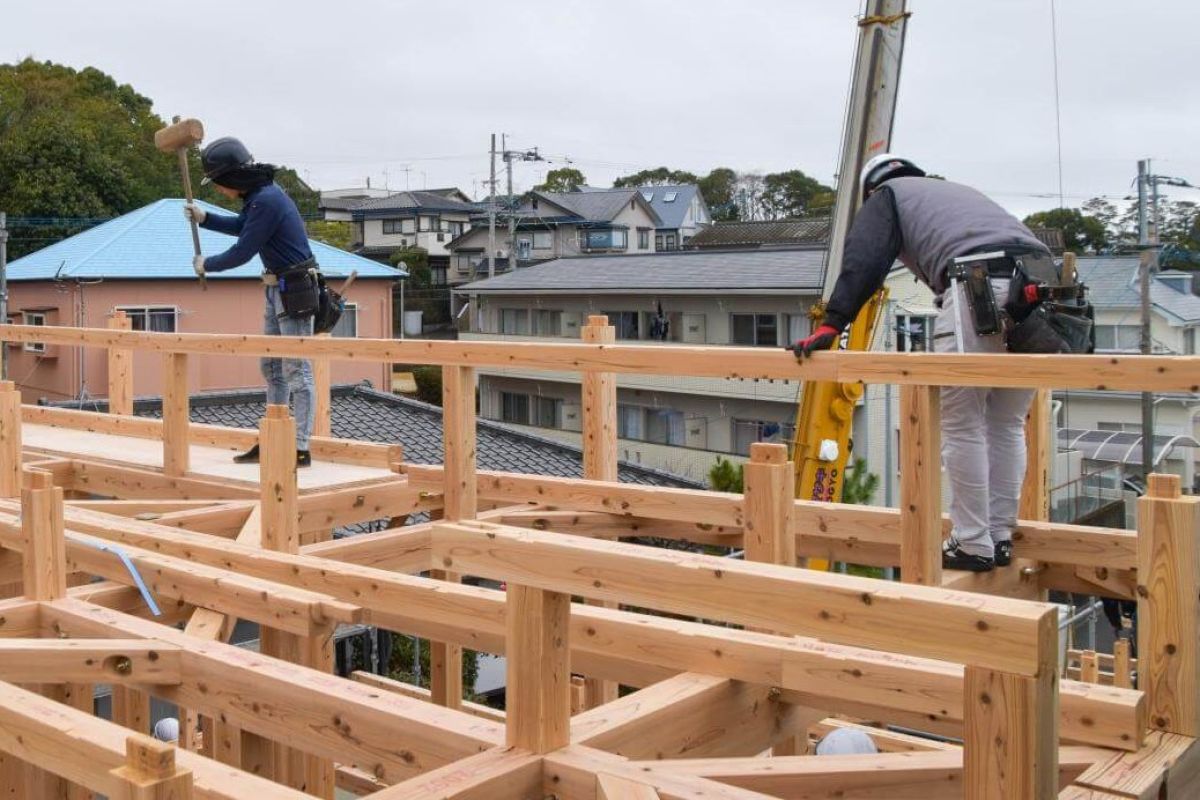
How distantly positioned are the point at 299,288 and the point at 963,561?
13.3 feet

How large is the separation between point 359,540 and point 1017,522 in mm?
2898

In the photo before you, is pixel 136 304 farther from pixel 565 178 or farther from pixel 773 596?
pixel 565 178

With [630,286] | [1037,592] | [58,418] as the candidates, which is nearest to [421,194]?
[630,286]

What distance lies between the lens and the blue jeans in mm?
7371

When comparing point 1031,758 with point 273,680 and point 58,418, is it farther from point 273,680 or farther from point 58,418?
point 58,418

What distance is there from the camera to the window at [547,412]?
3569cm

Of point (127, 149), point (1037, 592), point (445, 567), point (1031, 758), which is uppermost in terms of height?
point (127, 149)

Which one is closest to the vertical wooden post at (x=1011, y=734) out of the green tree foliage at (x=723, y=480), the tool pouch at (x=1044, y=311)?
the tool pouch at (x=1044, y=311)

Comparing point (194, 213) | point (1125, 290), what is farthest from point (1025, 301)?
point (1125, 290)

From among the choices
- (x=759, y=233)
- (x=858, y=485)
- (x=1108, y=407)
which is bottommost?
(x=858, y=485)

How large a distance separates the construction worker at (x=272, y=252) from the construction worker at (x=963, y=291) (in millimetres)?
3389

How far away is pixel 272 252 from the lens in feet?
23.7

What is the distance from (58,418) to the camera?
31.0 ft

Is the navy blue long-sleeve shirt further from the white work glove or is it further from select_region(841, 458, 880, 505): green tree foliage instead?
select_region(841, 458, 880, 505): green tree foliage
